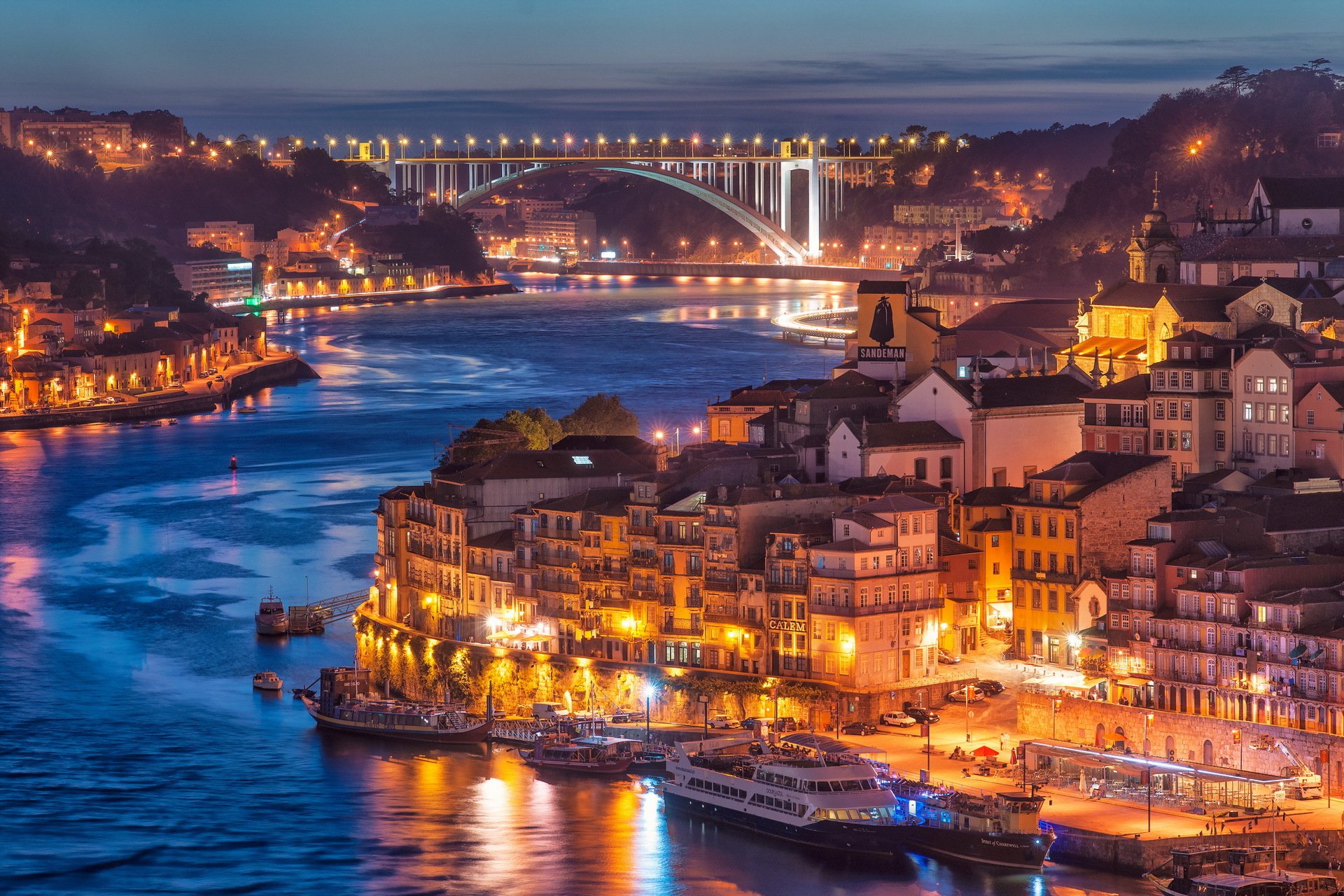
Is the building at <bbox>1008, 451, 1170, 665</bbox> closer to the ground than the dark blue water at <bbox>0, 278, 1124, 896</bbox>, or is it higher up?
higher up

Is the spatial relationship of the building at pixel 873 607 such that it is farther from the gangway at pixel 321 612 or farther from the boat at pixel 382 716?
the gangway at pixel 321 612

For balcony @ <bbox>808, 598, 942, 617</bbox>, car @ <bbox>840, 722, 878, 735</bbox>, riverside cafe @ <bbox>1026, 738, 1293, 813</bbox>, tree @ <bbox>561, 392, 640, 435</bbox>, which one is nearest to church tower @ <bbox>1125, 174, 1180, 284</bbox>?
tree @ <bbox>561, 392, 640, 435</bbox>

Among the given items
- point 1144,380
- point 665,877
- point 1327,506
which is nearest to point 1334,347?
point 1144,380

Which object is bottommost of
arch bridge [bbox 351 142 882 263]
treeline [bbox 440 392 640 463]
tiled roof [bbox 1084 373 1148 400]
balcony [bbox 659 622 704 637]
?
balcony [bbox 659 622 704 637]

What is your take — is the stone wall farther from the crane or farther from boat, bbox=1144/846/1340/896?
boat, bbox=1144/846/1340/896

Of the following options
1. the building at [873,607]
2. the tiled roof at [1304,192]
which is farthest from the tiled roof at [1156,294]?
the building at [873,607]

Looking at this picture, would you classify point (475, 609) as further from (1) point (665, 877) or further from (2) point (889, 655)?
(1) point (665, 877)

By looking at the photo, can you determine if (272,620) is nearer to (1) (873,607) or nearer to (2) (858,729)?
(1) (873,607)
